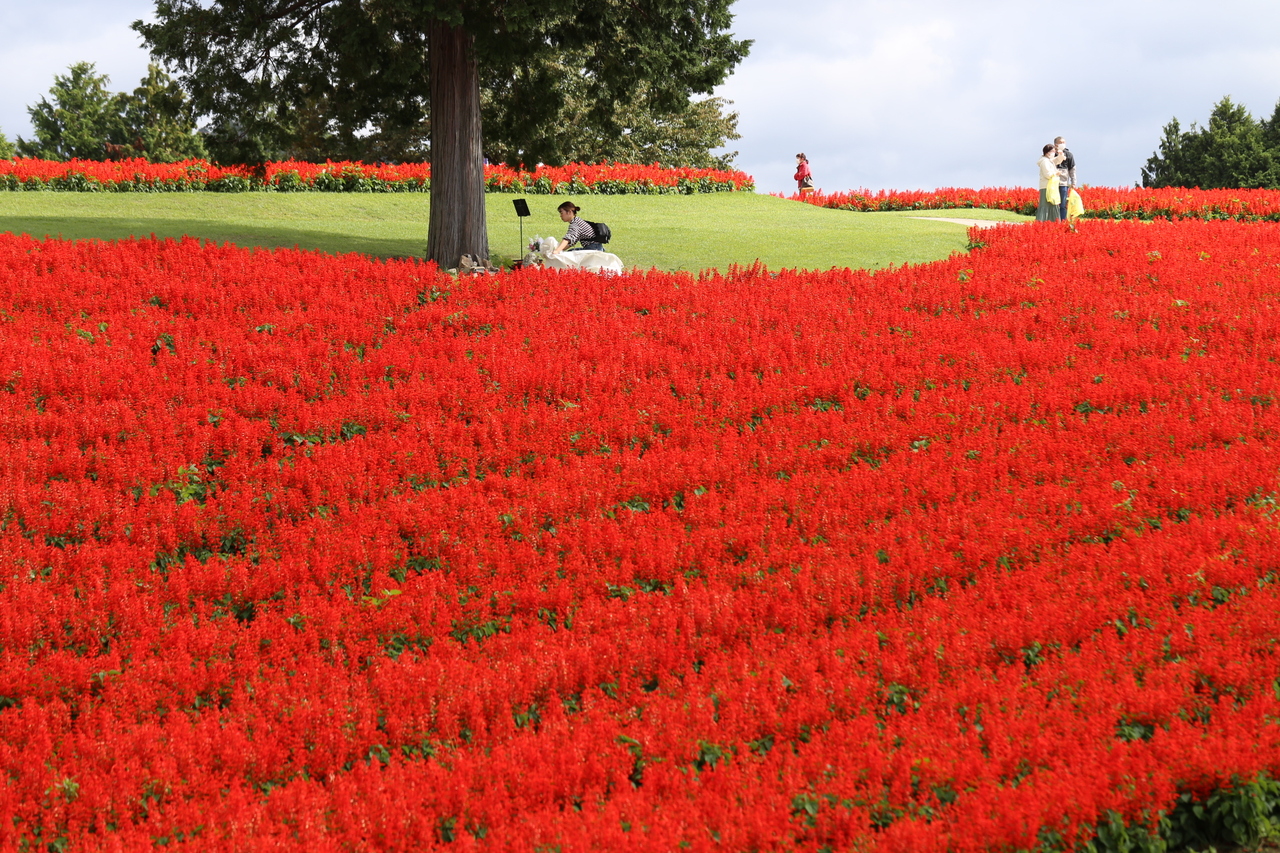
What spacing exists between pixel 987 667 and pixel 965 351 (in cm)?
685

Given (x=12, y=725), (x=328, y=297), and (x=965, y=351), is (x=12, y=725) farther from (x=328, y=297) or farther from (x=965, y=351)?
(x=965, y=351)

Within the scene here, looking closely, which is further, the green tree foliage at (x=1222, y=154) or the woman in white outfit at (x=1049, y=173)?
the green tree foliage at (x=1222, y=154)

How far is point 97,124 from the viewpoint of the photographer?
59.2 metres

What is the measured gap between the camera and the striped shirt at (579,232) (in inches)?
672

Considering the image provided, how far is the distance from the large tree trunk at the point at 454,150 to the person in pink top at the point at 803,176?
83.4 ft

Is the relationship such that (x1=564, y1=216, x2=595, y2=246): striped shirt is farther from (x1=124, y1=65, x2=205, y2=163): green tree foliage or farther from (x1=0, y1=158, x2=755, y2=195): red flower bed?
(x1=124, y1=65, x2=205, y2=163): green tree foliage

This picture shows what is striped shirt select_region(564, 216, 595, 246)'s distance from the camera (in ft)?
56.0

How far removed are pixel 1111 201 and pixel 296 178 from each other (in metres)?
24.7

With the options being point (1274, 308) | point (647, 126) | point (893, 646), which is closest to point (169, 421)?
point (893, 646)

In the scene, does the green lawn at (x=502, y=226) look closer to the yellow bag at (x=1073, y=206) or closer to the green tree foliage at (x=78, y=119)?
the yellow bag at (x=1073, y=206)

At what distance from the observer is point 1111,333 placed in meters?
12.3

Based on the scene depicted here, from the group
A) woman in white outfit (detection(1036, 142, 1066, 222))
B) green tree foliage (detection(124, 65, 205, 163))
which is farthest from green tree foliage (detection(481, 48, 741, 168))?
green tree foliage (detection(124, 65, 205, 163))

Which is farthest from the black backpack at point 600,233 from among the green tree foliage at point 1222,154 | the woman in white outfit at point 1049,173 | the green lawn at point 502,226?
the green tree foliage at point 1222,154

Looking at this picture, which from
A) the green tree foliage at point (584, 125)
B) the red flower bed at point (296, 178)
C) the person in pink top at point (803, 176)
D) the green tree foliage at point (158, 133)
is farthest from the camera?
the green tree foliage at point (158, 133)
